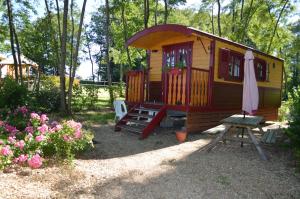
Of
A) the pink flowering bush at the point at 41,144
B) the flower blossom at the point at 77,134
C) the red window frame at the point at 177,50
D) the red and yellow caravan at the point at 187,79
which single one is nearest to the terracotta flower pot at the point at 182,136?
the red and yellow caravan at the point at 187,79

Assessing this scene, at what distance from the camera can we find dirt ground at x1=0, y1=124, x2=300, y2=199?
384 cm

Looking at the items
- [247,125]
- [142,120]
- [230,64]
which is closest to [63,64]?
[142,120]

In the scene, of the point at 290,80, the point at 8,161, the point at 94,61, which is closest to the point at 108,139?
the point at 8,161

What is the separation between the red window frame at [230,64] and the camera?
9.05m

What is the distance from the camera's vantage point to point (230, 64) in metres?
9.64

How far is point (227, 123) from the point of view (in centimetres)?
611

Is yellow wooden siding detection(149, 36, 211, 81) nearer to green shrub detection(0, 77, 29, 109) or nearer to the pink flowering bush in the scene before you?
green shrub detection(0, 77, 29, 109)

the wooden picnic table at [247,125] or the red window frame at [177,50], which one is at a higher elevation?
the red window frame at [177,50]

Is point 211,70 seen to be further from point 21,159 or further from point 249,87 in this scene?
point 21,159

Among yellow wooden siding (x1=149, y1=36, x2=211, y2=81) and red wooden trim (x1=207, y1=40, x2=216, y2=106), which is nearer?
red wooden trim (x1=207, y1=40, x2=216, y2=106)

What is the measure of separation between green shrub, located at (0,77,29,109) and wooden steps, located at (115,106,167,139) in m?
3.14

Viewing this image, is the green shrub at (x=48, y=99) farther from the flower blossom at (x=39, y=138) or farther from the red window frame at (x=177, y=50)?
the flower blossom at (x=39, y=138)

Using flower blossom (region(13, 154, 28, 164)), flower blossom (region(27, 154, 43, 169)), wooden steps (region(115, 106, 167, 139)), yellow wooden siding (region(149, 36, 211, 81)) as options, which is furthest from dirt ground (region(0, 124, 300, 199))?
yellow wooden siding (region(149, 36, 211, 81))

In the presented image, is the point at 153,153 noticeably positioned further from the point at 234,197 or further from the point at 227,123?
the point at 234,197
